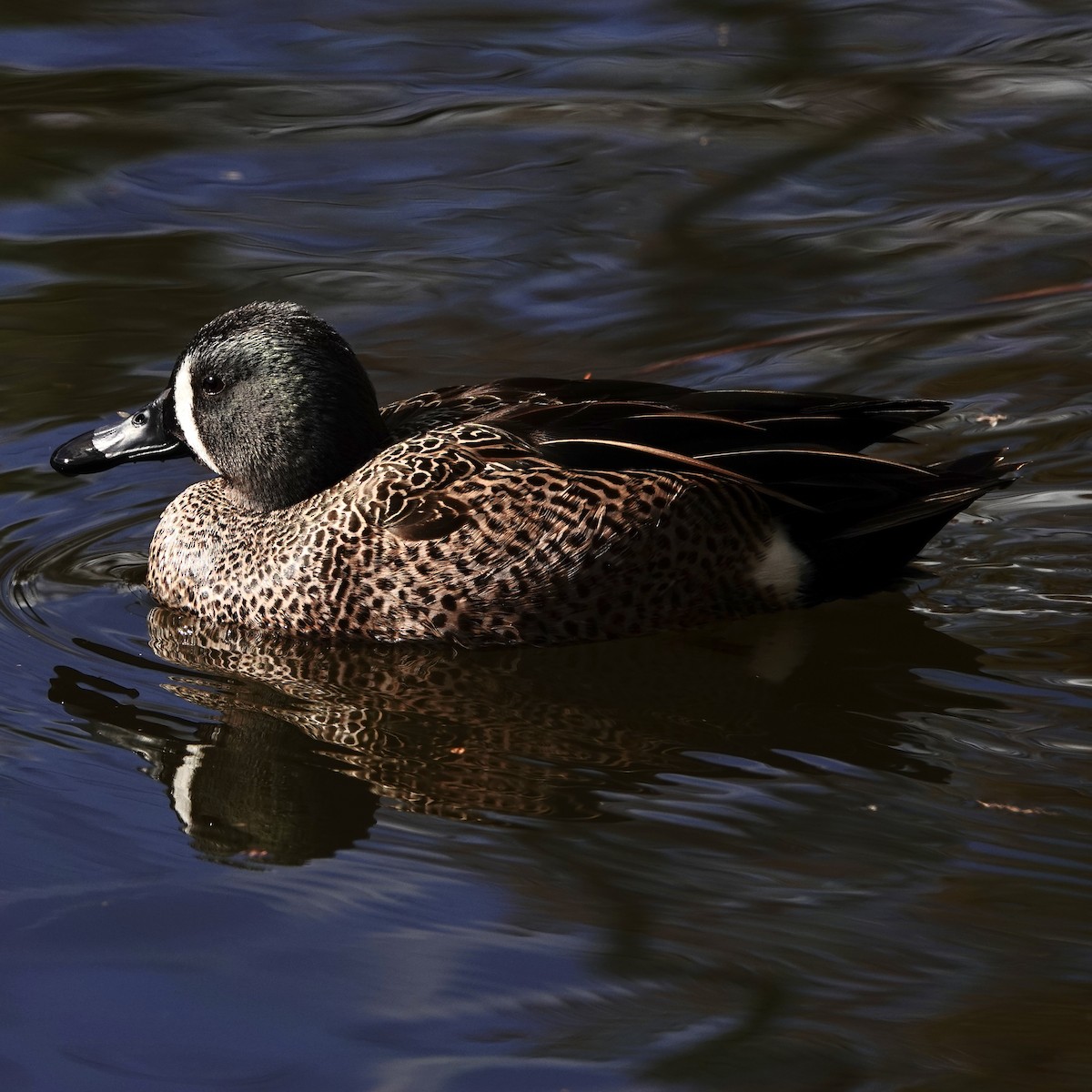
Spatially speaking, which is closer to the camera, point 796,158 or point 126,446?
point 126,446

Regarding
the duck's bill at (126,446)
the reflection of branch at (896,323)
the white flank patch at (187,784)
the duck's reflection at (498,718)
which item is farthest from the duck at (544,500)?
the reflection of branch at (896,323)

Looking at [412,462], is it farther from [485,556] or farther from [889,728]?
[889,728]

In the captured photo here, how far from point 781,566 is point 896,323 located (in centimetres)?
242

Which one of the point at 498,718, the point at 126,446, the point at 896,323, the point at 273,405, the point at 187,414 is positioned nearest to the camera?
the point at 498,718

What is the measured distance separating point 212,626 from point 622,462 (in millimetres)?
1506

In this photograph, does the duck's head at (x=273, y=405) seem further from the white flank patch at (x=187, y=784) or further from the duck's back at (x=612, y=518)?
the white flank patch at (x=187, y=784)

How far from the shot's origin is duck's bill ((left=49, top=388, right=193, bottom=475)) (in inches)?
269

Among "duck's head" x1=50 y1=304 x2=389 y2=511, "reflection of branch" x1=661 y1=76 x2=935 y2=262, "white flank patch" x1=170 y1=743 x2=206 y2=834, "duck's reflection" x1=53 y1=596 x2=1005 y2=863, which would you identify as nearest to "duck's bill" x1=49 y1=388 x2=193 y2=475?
"duck's head" x1=50 y1=304 x2=389 y2=511

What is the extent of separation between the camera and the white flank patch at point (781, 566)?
631cm

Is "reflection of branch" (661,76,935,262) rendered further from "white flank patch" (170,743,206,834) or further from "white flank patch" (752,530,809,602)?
"white flank patch" (170,743,206,834)

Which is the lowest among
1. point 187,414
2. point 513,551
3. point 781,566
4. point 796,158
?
point 781,566

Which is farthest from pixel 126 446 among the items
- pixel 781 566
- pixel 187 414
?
pixel 781 566

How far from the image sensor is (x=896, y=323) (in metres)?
8.41

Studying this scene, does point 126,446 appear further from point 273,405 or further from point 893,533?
point 893,533
